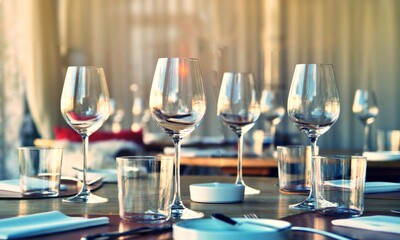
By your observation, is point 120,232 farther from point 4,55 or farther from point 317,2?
point 317,2

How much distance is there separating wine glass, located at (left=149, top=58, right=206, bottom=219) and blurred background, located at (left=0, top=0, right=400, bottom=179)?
4.79m

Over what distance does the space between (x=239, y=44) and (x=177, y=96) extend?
5.56 meters

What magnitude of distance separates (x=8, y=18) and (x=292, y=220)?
4.48 metres

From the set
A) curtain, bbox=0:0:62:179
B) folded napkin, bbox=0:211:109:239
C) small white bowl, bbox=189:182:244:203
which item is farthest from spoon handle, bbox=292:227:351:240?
curtain, bbox=0:0:62:179

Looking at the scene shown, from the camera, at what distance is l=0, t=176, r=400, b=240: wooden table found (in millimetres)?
1145

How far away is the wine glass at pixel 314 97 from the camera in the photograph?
155 centimetres

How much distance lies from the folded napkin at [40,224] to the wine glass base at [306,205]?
0.39 metres

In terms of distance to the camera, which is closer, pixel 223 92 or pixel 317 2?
pixel 223 92

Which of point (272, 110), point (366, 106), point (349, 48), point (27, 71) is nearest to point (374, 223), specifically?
point (366, 106)

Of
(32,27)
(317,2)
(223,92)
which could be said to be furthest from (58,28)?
(223,92)

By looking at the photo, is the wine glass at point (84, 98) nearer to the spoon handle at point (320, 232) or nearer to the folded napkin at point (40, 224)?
the folded napkin at point (40, 224)

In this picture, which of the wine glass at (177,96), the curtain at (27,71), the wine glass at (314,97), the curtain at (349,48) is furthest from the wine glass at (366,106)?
the curtain at (349,48)

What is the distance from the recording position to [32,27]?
580cm

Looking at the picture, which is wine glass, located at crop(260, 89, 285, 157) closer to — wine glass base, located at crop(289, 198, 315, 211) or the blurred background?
the blurred background
